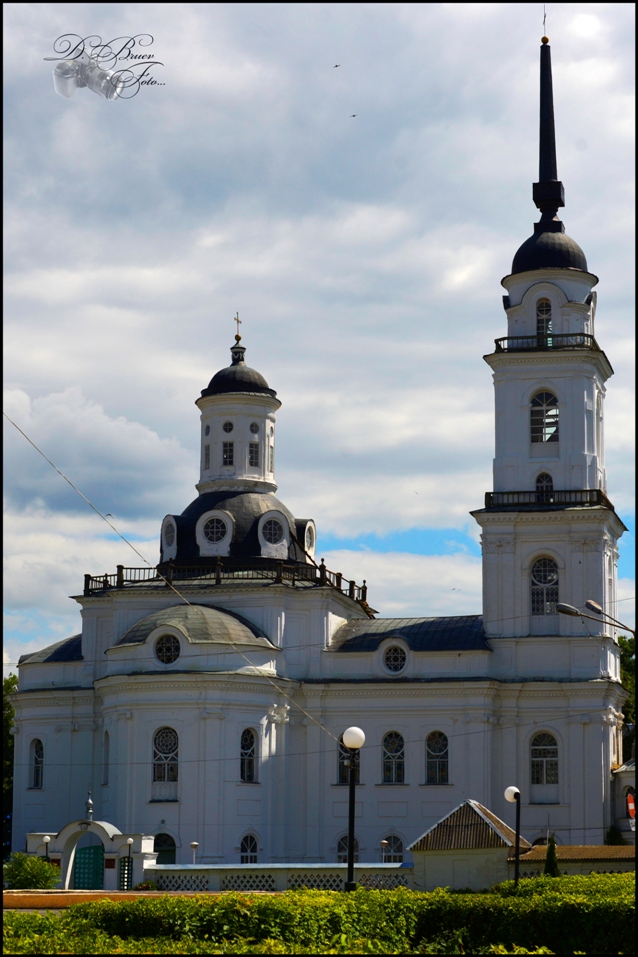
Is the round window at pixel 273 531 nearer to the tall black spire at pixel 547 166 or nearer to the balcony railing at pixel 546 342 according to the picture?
the balcony railing at pixel 546 342

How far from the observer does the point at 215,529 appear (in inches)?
2478

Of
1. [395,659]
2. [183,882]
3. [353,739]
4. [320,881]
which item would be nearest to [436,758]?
[395,659]

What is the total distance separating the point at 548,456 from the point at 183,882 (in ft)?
82.6

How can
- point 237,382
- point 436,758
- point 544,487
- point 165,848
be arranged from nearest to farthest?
1. point 165,848
2. point 436,758
3. point 544,487
4. point 237,382

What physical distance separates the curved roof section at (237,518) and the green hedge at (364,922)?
128 feet

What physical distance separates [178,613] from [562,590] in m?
15.8

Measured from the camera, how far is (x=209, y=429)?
6812 centimetres

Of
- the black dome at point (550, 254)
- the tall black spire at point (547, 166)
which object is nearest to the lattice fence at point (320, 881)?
the black dome at point (550, 254)

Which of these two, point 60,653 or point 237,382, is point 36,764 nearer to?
point 60,653

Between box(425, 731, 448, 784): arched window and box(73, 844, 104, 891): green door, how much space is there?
→ 548 inches

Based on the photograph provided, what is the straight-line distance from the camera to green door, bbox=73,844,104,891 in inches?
1996

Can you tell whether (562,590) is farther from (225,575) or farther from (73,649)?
(73,649)

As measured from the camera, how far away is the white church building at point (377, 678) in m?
55.7

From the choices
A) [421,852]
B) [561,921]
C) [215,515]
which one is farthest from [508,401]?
[561,921]
